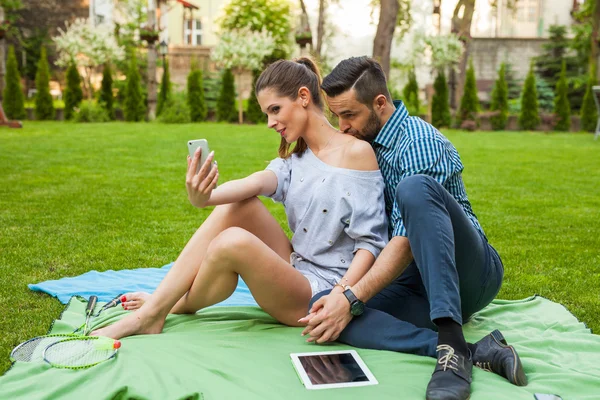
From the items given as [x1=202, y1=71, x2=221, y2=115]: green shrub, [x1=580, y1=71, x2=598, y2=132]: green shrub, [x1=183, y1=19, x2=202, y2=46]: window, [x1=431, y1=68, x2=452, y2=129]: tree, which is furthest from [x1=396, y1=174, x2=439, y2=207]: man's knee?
[x1=183, y1=19, x2=202, y2=46]: window

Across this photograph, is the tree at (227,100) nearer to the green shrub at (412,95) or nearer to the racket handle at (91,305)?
A: the green shrub at (412,95)

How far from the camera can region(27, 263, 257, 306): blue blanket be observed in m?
3.80

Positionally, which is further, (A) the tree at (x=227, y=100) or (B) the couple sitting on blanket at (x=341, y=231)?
(A) the tree at (x=227, y=100)

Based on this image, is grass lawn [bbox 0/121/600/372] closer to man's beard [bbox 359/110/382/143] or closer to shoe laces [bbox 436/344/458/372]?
shoe laces [bbox 436/344/458/372]

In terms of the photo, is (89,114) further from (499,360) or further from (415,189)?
(499,360)

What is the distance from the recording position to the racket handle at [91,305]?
342 cm

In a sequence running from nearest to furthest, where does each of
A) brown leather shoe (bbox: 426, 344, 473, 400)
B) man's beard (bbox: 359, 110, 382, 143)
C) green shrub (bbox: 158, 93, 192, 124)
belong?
brown leather shoe (bbox: 426, 344, 473, 400)
man's beard (bbox: 359, 110, 382, 143)
green shrub (bbox: 158, 93, 192, 124)

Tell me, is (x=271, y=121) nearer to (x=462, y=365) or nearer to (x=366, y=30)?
(x=462, y=365)

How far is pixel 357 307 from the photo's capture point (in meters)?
2.73

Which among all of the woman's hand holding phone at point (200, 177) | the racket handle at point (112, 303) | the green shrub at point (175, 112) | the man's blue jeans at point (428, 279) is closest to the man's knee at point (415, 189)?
the man's blue jeans at point (428, 279)

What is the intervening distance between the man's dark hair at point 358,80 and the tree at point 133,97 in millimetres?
18323

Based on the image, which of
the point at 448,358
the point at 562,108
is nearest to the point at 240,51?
the point at 562,108

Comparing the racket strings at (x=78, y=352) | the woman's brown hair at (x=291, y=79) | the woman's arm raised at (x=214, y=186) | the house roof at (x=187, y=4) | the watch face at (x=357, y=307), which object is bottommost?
the racket strings at (x=78, y=352)

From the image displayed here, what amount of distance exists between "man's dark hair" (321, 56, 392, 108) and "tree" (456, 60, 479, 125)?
57.4ft
